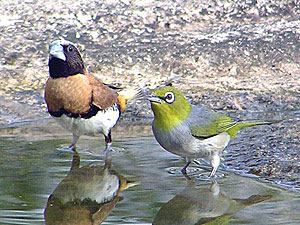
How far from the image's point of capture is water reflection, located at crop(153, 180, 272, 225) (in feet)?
13.9

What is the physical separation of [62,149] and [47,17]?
3516mm

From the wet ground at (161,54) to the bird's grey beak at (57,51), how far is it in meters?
0.93

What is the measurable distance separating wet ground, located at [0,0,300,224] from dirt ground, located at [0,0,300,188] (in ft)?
0.05

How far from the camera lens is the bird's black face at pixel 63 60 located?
608cm

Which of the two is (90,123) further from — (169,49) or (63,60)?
(169,49)

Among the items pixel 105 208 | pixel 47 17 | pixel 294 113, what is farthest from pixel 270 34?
pixel 105 208

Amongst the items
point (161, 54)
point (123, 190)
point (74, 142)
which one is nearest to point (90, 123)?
point (74, 142)

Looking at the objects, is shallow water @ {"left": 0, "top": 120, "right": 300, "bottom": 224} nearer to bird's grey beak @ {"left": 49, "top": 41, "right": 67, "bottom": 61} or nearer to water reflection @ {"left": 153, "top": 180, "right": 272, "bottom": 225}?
water reflection @ {"left": 153, "top": 180, "right": 272, "bottom": 225}

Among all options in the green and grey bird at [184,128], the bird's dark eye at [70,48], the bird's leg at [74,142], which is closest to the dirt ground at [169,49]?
the bird's leg at [74,142]

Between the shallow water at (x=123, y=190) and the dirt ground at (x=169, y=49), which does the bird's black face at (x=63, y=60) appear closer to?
the shallow water at (x=123, y=190)

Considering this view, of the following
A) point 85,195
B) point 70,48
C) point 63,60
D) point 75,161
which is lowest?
point 75,161

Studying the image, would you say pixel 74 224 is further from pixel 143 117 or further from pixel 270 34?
pixel 270 34

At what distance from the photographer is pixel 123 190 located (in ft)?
16.1

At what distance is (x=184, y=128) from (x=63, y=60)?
62.7 inches
